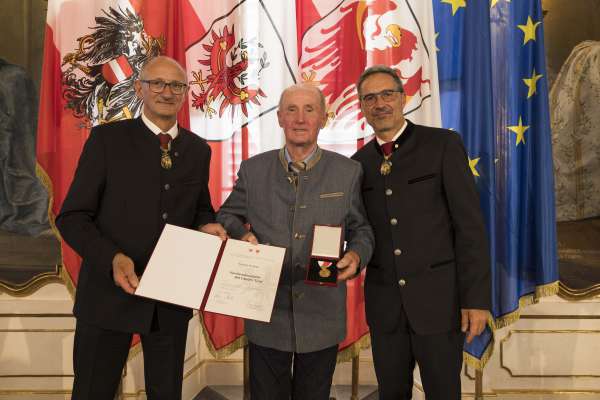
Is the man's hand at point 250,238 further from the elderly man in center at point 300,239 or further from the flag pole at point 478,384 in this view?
the flag pole at point 478,384

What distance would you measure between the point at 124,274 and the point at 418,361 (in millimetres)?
1199

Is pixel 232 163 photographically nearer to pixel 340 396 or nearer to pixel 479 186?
pixel 479 186

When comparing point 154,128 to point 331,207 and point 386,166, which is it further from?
point 386,166

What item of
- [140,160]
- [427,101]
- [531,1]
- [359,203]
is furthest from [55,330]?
[531,1]

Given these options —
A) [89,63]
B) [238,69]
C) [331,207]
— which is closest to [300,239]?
[331,207]

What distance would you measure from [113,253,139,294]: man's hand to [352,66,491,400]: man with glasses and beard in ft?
3.10

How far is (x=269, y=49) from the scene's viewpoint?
2658 mm

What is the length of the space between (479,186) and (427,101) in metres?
0.59

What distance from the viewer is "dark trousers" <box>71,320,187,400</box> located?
1.74m

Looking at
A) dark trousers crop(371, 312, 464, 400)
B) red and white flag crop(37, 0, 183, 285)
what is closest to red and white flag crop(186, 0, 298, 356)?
red and white flag crop(37, 0, 183, 285)

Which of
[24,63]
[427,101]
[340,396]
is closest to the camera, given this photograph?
[427,101]

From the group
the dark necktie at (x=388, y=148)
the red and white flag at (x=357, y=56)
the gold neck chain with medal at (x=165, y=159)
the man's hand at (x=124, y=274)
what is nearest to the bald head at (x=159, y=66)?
the gold neck chain with medal at (x=165, y=159)

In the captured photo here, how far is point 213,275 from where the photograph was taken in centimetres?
163

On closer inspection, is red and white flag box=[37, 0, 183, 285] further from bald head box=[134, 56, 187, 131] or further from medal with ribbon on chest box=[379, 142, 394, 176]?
medal with ribbon on chest box=[379, 142, 394, 176]
